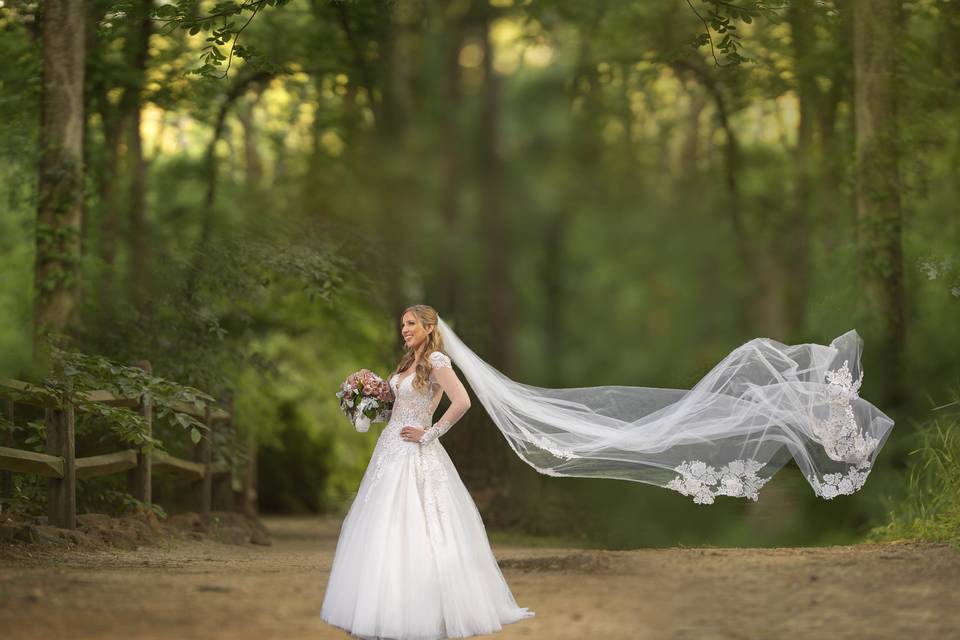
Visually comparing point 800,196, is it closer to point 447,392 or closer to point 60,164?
point 60,164

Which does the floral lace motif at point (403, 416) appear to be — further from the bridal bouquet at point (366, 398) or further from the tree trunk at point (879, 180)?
the tree trunk at point (879, 180)

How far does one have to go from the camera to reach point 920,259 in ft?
38.1

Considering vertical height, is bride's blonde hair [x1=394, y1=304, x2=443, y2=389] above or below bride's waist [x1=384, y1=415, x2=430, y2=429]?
above

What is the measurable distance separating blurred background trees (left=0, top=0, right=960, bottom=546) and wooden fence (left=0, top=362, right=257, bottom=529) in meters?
0.57

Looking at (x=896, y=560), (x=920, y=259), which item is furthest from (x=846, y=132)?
(x=896, y=560)

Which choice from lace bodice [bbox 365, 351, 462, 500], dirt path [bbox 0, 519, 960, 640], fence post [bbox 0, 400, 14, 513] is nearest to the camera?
dirt path [bbox 0, 519, 960, 640]

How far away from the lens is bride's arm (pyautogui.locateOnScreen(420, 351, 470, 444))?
6.32 m

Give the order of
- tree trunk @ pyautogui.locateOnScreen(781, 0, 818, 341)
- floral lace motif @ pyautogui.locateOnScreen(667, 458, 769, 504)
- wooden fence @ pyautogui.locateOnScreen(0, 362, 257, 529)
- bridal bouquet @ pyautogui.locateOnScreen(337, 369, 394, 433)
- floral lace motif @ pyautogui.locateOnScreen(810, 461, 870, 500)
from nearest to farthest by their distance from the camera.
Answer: bridal bouquet @ pyautogui.locateOnScreen(337, 369, 394, 433)
floral lace motif @ pyautogui.locateOnScreen(667, 458, 769, 504)
floral lace motif @ pyautogui.locateOnScreen(810, 461, 870, 500)
wooden fence @ pyautogui.locateOnScreen(0, 362, 257, 529)
tree trunk @ pyautogui.locateOnScreen(781, 0, 818, 341)

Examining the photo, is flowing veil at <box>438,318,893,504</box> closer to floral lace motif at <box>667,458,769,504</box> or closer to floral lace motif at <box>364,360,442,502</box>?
floral lace motif at <box>667,458,769,504</box>

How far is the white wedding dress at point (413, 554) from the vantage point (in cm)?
602

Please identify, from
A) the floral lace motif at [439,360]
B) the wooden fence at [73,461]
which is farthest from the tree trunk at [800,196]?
the floral lace motif at [439,360]

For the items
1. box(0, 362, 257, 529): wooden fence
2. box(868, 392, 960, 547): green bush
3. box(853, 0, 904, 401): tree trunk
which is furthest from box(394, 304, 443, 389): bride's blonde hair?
box(853, 0, 904, 401): tree trunk

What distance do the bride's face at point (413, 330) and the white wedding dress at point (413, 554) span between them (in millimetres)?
164

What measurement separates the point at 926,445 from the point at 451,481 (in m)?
5.27
